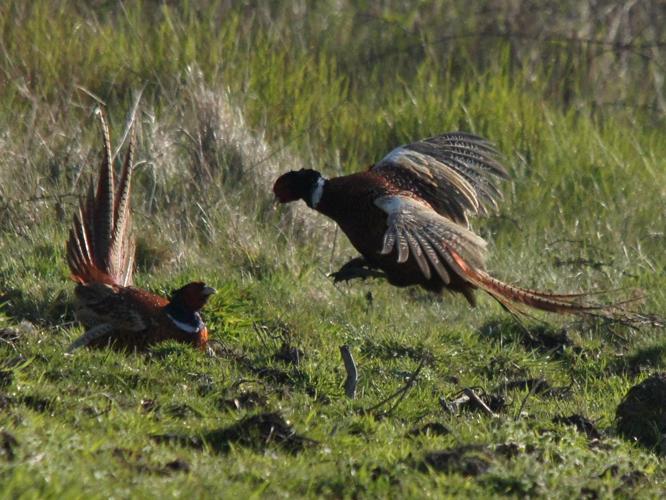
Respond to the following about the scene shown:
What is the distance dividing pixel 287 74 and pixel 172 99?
1223mm

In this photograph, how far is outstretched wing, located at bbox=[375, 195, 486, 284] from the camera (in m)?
6.14

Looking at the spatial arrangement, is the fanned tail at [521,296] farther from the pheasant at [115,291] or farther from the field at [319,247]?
the pheasant at [115,291]

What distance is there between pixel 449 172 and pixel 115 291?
2153 millimetres

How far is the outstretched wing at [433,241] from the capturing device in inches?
242

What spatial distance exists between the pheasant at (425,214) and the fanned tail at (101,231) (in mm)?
961

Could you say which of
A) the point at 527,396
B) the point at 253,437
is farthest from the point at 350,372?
the point at 253,437

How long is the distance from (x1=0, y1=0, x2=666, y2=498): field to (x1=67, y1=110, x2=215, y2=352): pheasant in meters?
0.17

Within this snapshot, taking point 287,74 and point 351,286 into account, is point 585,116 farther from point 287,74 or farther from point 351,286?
point 351,286

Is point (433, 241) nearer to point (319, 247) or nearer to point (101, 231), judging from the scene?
point (101, 231)

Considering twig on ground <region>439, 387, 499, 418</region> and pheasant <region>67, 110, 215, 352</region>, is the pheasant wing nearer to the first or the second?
pheasant <region>67, 110, 215, 352</region>

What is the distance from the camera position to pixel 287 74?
9883mm

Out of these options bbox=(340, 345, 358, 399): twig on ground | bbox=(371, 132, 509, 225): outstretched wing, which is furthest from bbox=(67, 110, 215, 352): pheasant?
bbox=(371, 132, 509, 225): outstretched wing

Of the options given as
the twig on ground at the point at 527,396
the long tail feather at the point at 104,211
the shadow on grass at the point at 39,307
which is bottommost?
the shadow on grass at the point at 39,307

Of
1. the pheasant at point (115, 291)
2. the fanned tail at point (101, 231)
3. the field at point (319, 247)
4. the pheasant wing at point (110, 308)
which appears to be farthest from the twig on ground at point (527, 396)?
the fanned tail at point (101, 231)
